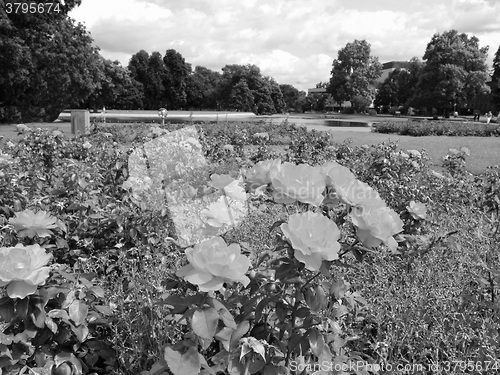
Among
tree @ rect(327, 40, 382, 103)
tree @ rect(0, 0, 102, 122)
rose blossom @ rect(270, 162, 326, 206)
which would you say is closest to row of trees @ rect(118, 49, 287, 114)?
tree @ rect(327, 40, 382, 103)

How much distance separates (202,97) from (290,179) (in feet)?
200

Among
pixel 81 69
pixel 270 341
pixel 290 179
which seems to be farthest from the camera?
pixel 81 69

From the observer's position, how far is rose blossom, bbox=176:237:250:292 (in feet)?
3.21

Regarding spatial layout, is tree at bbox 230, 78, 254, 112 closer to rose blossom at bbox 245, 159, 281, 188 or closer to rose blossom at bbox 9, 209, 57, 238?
rose blossom at bbox 9, 209, 57, 238

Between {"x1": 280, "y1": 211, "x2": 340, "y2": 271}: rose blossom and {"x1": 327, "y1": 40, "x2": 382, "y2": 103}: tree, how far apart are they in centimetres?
5142

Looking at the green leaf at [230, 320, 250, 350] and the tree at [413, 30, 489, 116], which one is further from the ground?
the tree at [413, 30, 489, 116]

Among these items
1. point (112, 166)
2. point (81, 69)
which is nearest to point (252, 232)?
point (112, 166)

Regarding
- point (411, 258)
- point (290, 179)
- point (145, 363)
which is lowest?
point (145, 363)

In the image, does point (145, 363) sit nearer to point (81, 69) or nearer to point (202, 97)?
point (81, 69)

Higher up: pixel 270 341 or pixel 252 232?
pixel 270 341

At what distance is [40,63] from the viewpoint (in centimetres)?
2323

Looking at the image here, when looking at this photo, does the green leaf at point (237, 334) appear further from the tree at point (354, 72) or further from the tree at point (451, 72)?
the tree at point (354, 72)

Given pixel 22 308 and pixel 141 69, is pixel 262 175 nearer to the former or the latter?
pixel 22 308

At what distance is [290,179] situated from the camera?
45.2 inches
